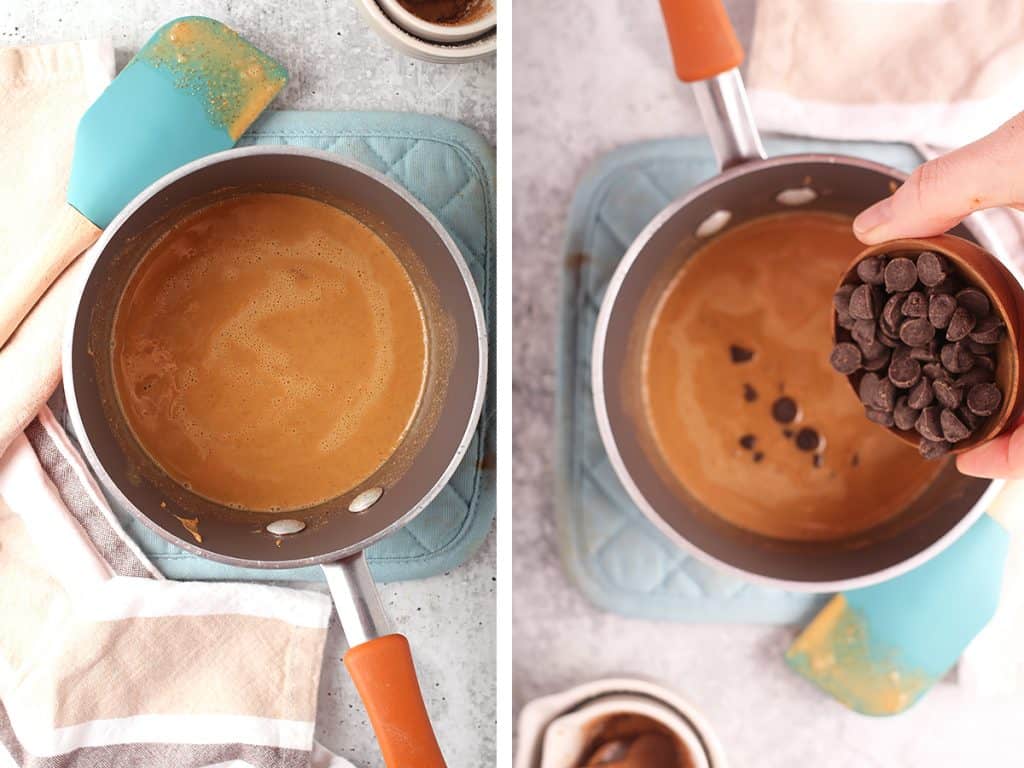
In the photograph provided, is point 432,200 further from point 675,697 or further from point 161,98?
point 675,697

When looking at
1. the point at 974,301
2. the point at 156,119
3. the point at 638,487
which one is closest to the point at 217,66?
the point at 156,119

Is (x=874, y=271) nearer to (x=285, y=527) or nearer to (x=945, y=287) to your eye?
(x=945, y=287)

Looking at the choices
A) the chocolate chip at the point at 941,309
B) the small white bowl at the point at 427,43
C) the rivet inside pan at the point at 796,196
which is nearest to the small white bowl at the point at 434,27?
the small white bowl at the point at 427,43

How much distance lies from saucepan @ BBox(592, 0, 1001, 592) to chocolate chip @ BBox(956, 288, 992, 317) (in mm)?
72

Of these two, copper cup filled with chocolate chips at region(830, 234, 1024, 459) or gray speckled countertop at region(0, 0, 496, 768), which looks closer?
copper cup filled with chocolate chips at region(830, 234, 1024, 459)

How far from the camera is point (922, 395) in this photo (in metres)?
0.51

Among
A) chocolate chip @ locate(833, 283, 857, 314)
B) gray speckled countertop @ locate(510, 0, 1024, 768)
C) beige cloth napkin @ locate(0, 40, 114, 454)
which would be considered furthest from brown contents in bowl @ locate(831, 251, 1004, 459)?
beige cloth napkin @ locate(0, 40, 114, 454)

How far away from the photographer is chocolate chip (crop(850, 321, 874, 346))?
52cm

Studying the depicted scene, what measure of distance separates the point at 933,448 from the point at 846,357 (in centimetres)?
7

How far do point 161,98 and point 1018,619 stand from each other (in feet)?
2.36

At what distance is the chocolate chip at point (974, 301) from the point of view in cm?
48

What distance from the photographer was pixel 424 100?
63cm

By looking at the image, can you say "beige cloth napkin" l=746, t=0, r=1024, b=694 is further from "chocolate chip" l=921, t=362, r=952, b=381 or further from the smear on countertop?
the smear on countertop

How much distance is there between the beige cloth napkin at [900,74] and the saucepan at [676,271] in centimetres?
8
